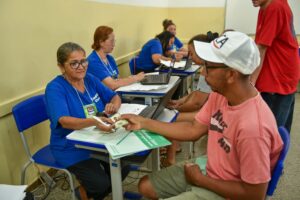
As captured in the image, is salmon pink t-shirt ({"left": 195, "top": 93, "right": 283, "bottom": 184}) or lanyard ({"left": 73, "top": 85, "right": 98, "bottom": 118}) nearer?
salmon pink t-shirt ({"left": 195, "top": 93, "right": 283, "bottom": 184})

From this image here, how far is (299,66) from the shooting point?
2.08 m

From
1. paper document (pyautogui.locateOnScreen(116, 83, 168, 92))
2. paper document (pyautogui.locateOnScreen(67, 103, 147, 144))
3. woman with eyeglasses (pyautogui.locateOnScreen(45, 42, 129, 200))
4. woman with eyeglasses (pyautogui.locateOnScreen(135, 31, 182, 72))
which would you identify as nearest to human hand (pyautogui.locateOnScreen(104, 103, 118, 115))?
woman with eyeglasses (pyautogui.locateOnScreen(45, 42, 129, 200))

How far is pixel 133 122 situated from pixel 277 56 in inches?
50.5

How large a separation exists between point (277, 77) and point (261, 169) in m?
1.28

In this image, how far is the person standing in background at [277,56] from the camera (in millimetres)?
1855

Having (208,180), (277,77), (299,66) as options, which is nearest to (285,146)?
(208,180)

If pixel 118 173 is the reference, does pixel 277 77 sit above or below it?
above

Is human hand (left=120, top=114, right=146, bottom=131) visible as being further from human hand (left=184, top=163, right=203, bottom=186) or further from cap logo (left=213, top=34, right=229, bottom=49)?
cap logo (left=213, top=34, right=229, bottom=49)

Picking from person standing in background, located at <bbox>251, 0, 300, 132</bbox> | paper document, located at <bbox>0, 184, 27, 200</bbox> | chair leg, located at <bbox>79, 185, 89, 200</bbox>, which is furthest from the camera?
Result: person standing in background, located at <bbox>251, 0, 300, 132</bbox>

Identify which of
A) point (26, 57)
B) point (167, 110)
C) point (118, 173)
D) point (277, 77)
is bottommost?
point (118, 173)

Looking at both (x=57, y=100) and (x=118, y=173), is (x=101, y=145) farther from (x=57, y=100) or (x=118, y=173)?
(x=57, y=100)

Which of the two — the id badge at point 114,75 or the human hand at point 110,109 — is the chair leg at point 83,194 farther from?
the id badge at point 114,75

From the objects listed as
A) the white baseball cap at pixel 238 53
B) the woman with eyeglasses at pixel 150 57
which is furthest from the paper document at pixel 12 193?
the woman with eyeglasses at pixel 150 57

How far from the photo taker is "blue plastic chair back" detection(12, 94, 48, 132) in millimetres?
1697
